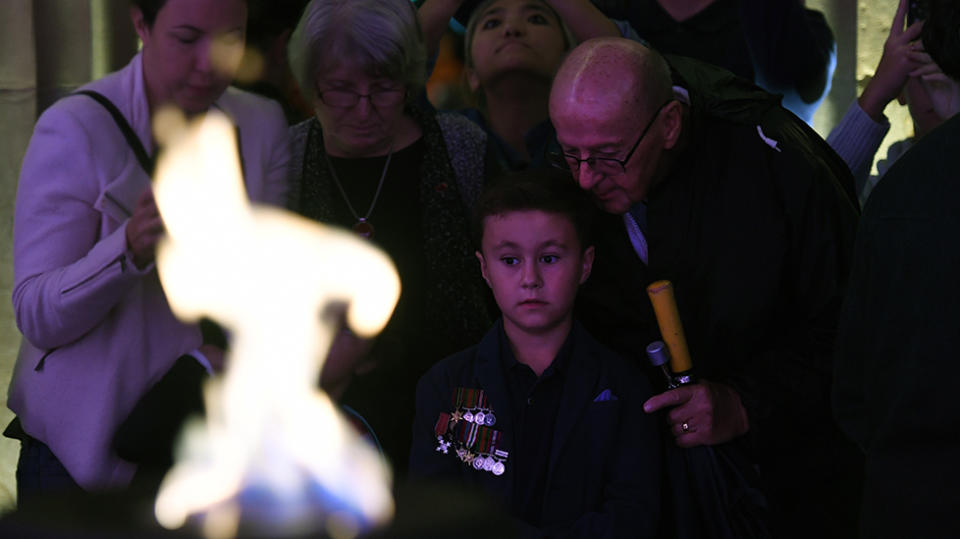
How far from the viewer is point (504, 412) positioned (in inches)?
72.3

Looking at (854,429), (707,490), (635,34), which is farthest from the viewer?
(635,34)

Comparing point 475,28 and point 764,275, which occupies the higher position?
point 475,28

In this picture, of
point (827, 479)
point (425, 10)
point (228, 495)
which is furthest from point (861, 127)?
point (228, 495)

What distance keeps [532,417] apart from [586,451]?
0.41ft

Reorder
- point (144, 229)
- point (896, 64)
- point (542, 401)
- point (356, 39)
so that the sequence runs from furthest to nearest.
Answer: point (896, 64), point (356, 39), point (542, 401), point (144, 229)

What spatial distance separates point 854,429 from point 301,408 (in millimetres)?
909

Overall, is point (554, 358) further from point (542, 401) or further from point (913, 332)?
point (913, 332)

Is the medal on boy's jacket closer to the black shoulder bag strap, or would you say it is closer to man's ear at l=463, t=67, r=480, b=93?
the black shoulder bag strap

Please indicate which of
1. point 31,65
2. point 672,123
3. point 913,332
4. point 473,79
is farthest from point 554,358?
point 31,65

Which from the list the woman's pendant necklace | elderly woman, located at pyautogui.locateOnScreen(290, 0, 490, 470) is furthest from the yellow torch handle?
the woman's pendant necklace

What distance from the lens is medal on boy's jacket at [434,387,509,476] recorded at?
5.93ft

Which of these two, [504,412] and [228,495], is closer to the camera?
[228,495]

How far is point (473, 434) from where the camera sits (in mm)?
1826

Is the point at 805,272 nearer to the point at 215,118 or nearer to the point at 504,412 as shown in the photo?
the point at 504,412
